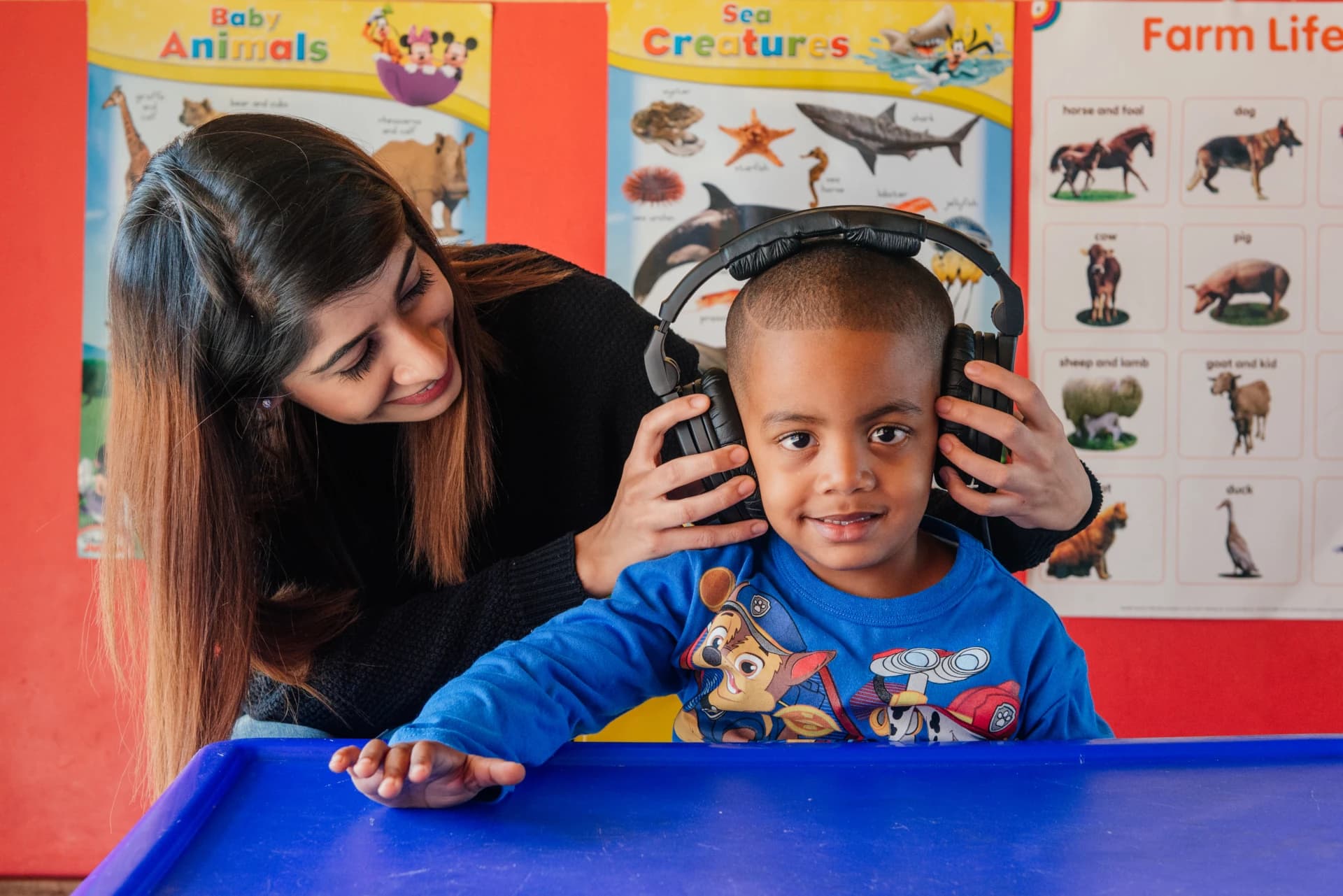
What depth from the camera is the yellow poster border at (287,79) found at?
2.34 metres

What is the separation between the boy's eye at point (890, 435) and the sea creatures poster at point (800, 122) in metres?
1.40

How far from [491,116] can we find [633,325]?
1192 mm

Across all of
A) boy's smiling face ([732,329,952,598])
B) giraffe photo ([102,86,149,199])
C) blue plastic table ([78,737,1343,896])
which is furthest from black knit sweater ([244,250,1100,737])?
giraffe photo ([102,86,149,199])

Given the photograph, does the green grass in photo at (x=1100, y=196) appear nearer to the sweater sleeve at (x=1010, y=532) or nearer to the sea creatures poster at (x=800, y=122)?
the sea creatures poster at (x=800, y=122)

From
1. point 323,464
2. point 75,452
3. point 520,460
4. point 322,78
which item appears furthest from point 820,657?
point 75,452

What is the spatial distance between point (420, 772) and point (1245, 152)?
228 centimetres

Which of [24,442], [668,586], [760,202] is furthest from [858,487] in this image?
[24,442]

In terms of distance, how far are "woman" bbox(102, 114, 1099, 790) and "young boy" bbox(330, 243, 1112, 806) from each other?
0.17ft

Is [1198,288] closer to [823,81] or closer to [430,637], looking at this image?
[823,81]

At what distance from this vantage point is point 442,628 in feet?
3.67

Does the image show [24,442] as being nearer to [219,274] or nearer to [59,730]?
[59,730]

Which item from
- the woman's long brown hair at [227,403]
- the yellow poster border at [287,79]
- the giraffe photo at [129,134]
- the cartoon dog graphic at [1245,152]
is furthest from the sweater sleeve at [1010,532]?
the giraffe photo at [129,134]

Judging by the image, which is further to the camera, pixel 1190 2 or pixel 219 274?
pixel 1190 2

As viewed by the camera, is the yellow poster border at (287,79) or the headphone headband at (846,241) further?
the yellow poster border at (287,79)
